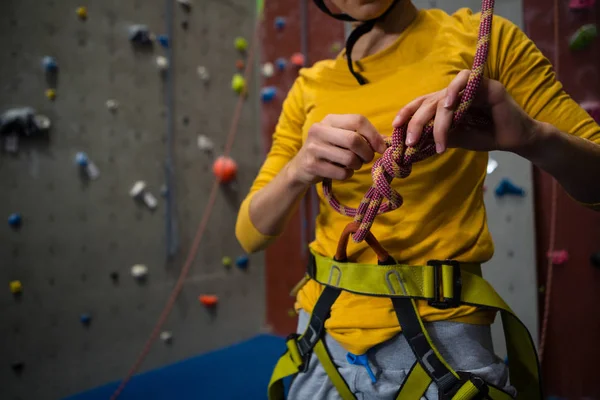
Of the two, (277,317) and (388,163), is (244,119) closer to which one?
(277,317)

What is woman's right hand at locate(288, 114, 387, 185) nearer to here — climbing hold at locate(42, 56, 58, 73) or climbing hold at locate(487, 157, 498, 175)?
climbing hold at locate(487, 157, 498, 175)

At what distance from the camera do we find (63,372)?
1536 mm

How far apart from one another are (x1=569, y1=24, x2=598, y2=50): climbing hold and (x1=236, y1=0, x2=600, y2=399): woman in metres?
0.82

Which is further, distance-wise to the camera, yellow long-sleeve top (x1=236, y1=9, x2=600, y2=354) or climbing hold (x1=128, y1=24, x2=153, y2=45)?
climbing hold (x1=128, y1=24, x2=153, y2=45)

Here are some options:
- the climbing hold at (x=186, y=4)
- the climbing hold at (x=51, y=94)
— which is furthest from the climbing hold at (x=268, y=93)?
the climbing hold at (x=51, y=94)

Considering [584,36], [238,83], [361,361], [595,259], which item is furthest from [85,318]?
[584,36]

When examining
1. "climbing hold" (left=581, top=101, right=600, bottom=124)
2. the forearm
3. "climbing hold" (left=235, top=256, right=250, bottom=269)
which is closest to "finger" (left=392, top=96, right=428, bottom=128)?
the forearm

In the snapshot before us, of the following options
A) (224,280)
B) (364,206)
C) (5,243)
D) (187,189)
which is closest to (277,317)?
(224,280)

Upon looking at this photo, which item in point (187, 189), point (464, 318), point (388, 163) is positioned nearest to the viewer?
point (388, 163)

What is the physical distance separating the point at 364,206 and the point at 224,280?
5.53ft

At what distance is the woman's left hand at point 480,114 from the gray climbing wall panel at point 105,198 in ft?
4.82

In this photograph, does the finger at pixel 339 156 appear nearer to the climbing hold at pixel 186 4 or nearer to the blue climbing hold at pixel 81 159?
the blue climbing hold at pixel 81 159

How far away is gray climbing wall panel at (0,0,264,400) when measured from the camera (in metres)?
1.45

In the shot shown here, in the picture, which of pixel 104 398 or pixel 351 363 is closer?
pixel 351 363
